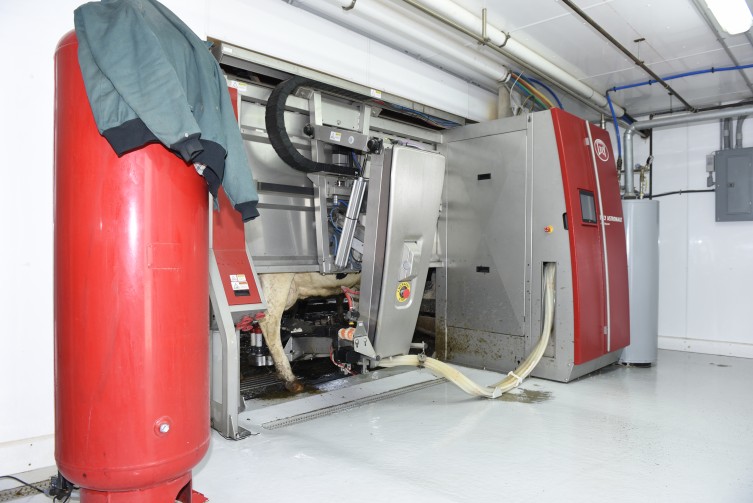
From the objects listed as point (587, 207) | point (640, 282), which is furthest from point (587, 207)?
point (640, 282)

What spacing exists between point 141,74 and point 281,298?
2.05 m

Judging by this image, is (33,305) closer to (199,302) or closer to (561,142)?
(199,302)

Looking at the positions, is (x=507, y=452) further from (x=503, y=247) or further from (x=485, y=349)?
(x=503, y=247)

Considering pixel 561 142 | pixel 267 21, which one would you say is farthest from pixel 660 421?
pixel 267 21

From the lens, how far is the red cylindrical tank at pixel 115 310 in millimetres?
1611

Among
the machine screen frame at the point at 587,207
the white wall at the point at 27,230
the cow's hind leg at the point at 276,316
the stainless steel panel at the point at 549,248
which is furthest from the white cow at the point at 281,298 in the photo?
the machine screen frame at the point at 587,207

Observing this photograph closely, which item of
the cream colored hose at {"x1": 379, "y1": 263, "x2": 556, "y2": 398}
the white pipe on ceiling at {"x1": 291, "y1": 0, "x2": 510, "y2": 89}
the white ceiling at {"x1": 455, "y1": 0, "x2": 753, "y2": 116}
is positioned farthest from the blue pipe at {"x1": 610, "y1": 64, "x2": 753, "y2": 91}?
the cream colored hose at {"x1": 379, "y1": 263, "x2": 556, "y2": 398}

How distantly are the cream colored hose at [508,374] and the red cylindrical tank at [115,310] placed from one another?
186 centimetres

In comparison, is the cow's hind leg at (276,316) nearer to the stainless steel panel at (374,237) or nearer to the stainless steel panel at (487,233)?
the stainless steel panel at (374,237)

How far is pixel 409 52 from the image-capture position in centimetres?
389

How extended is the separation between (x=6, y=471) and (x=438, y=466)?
6.18 ft

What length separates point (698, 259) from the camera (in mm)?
5477

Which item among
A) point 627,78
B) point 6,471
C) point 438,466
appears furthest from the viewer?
point 627,78

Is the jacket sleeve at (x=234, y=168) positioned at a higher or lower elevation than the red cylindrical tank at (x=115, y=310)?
higher
